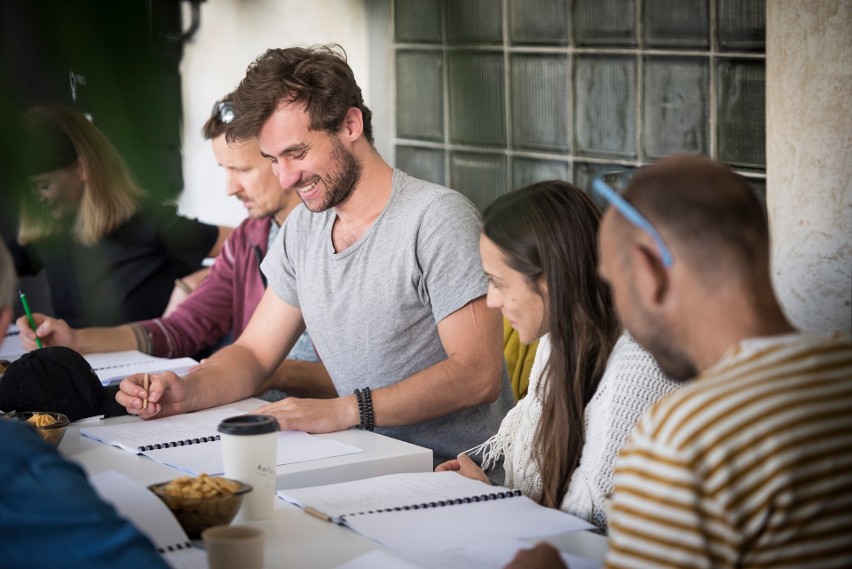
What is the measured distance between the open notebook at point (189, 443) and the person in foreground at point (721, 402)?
0.96m

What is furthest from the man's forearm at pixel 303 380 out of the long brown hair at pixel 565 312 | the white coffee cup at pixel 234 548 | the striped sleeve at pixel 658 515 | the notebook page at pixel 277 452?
the striped sleeve at pixel 658 515

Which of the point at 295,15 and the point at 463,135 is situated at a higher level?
the point at 295,15

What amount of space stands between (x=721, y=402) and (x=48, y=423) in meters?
1.40

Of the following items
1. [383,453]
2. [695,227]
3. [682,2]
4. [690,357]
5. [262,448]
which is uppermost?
[682,2]

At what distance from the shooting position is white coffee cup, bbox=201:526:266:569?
55.4 inches

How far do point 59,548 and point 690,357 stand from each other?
2.24ft

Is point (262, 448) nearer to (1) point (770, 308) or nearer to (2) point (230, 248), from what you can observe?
(1) point (770, 308)

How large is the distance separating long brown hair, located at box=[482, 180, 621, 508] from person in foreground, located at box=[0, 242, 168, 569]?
0.86 metres

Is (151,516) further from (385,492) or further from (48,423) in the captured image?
(48,423)

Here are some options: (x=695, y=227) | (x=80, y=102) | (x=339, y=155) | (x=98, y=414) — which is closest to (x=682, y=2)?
(x=339, y=155)

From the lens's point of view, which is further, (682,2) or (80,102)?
(80,102)

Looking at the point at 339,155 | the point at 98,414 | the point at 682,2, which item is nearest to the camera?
the point at 98,414

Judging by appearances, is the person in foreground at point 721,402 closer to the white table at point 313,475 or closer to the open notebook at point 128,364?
the white table at point 313,475

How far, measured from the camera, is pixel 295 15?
498 centimetres
